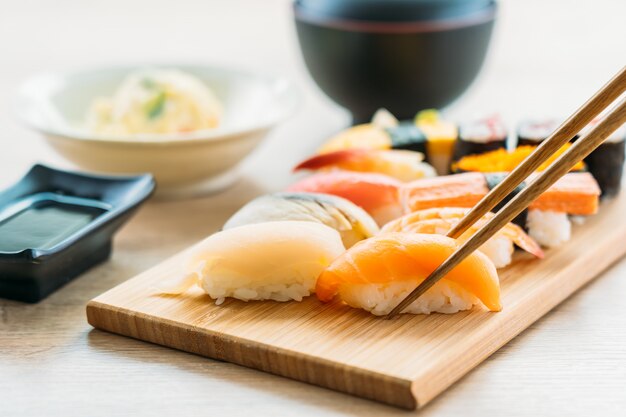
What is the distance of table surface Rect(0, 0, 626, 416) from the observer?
55.9 inches

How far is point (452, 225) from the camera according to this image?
1699mm

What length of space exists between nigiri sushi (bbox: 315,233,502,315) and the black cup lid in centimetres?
105

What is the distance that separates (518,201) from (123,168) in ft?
3.67

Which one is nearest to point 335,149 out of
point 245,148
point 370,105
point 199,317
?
point 245,148

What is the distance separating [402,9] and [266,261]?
1.11 m

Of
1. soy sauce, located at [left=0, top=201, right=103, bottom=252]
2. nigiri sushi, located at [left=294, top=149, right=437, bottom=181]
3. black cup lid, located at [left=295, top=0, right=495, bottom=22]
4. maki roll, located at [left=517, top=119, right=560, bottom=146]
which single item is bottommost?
soy sauce, located at [left=0, top=201, right=103, bottom=252]

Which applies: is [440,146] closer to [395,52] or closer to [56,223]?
[395,52]

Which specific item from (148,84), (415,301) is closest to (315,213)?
(415,301)

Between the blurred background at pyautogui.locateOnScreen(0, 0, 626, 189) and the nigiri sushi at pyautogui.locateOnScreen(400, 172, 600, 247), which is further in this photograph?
the blurred background at pyautogui.locateOnScreen(0, 0, 626, 189)

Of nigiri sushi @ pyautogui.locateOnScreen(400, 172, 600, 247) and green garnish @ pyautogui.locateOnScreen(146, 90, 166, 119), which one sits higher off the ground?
green garnish @ pyautogui.locateOnScreen(146, 90, 166, 119)

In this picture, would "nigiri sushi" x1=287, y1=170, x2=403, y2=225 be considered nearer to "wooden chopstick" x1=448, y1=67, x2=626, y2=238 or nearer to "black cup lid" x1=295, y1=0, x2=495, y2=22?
"wooden chopstick" x1=448, y1=67, x2=626, y2=238

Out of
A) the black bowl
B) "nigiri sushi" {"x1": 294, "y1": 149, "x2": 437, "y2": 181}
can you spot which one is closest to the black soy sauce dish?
"nigiri sushi" {"x1": 294, "y1": 149, "x2": 437, "y2": 181}

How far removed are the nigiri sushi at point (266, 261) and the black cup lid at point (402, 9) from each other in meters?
1.01

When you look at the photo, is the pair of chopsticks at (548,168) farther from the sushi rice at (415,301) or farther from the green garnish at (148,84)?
the green garnish at (148,84)
